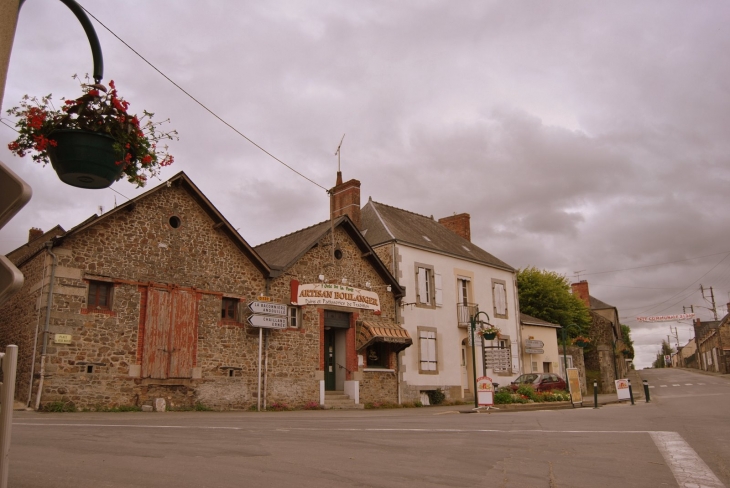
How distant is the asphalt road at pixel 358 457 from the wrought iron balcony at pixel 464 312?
1606cm

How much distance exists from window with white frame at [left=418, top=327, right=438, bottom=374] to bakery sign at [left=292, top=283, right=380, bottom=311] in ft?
8.98

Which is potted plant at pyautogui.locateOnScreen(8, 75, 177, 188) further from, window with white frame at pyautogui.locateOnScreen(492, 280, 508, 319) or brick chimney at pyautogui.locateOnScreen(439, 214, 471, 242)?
brick chimney at pyautogui.locateOnScreen(439, 214, 471, 242)

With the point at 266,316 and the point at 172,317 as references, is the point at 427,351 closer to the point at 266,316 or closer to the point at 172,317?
the point at 266,316

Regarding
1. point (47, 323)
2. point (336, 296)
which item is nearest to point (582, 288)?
point (336, 296)

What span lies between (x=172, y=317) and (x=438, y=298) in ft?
39.8

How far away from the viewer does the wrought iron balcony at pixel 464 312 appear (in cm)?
2672

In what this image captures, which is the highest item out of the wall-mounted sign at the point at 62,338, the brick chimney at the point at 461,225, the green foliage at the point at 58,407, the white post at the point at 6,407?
the brick chimney at the point at 461,225

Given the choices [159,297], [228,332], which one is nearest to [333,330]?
[228,332]

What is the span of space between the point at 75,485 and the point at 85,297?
12.0m

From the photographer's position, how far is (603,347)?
3719cm

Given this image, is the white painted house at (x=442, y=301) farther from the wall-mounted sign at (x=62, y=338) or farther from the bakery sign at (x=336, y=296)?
the wall-mounted sign at (x=62, y=338)

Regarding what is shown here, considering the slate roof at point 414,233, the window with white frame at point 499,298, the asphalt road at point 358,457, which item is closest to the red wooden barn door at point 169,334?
the asphalt road at point 358,457

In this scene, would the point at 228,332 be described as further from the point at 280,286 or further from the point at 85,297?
the point at 85,297

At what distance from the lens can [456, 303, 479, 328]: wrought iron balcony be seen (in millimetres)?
26719
